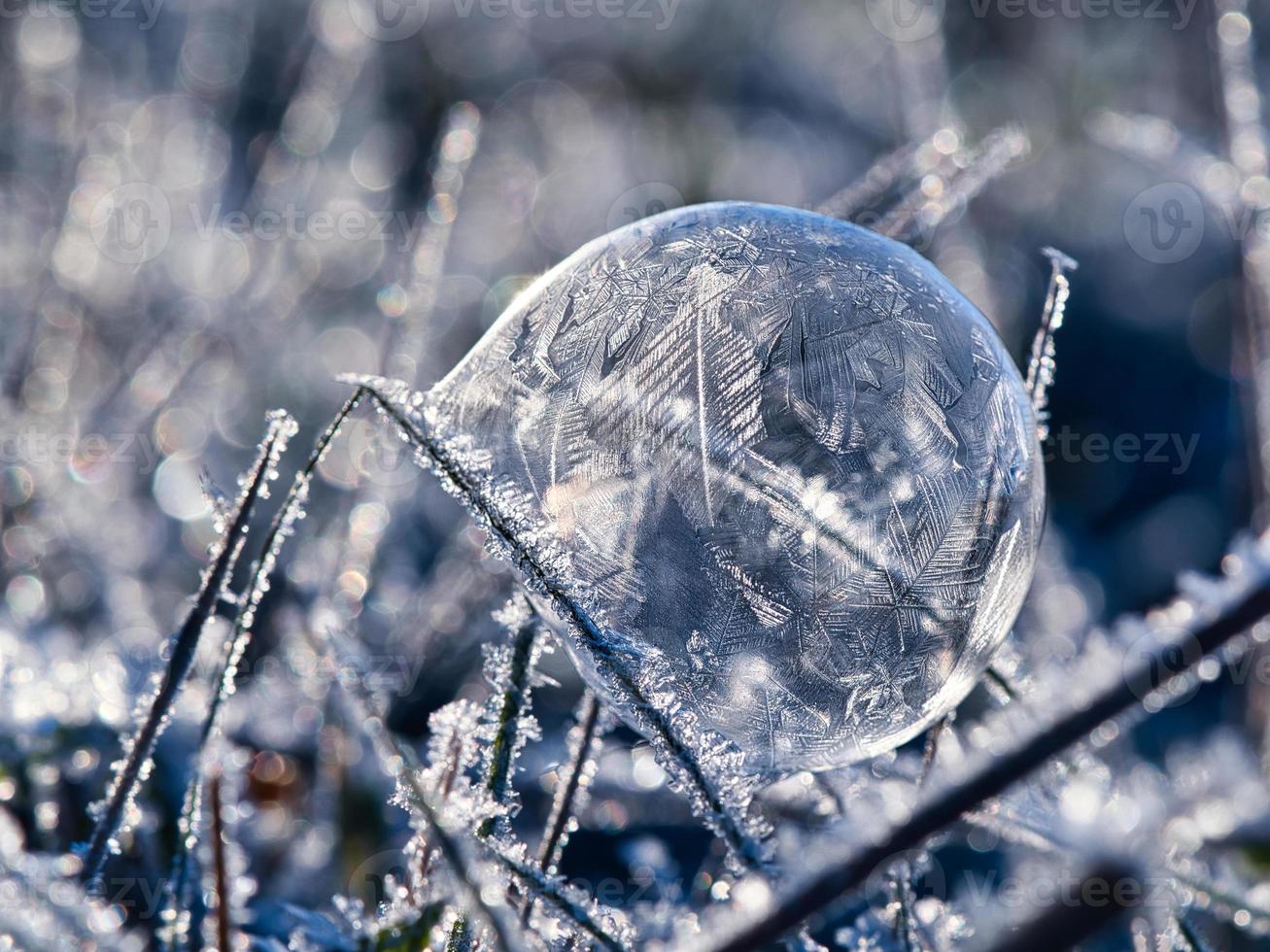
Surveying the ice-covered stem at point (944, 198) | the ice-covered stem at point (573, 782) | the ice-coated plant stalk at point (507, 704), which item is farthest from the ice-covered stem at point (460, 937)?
the ice-covered stem at point (944, 198)

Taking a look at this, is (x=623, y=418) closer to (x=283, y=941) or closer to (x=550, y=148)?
(x=283, y=941)

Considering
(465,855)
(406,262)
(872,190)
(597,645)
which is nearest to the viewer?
(465,855)

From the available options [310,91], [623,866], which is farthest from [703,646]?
[310,91]

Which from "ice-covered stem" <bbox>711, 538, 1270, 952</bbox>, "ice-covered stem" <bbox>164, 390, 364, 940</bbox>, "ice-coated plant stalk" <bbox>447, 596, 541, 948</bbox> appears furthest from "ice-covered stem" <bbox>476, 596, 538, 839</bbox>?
"ice-covered stem" <bbox>711, 538, 1270, 952</bbox>

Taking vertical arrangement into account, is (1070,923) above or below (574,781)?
below

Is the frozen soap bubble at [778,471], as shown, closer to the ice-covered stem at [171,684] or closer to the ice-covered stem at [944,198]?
the ice-covered stem at [171,684]

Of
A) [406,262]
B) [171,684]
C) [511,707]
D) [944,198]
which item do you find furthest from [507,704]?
[406,262]

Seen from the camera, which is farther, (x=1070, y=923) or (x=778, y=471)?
(x=778, y=471)

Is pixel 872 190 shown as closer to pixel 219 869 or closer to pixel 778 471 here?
pixel 778 471

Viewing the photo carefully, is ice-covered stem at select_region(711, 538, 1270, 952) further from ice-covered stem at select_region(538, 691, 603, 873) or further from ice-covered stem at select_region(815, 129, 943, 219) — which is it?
ice-covered stem at select_region(815, 129, 943, 219)
